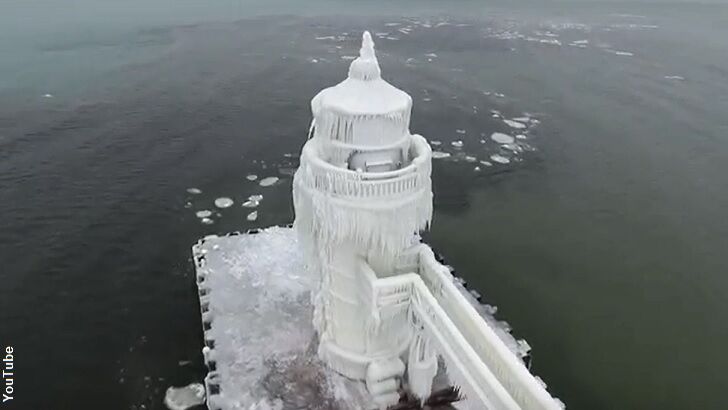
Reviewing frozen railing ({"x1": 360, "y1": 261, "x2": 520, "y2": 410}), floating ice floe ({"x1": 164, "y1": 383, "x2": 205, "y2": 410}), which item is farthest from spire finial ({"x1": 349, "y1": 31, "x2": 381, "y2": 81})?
floating ice floe ({"x1": 164, "y1": 383, "x2": 205, "y2": 410})

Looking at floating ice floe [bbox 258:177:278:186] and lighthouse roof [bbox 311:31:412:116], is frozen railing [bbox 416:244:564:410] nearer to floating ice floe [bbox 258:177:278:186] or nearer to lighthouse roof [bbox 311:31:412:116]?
lighthouse roof [bbox 311:31:412:116]

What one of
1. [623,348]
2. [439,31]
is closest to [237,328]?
[623,348]

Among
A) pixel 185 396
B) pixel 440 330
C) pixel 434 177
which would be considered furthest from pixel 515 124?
pixel 185 396

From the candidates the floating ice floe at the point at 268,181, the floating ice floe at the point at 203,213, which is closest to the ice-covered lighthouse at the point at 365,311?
the floating ice floe at the point at 203,213

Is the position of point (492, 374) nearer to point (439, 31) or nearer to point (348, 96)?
point (348, 96)

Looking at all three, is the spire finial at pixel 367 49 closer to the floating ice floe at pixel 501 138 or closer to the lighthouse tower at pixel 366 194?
the lighthouse tower at pixel 366 194

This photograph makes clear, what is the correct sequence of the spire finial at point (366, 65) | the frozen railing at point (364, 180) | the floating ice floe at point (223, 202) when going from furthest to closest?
the floating ice floe at point (223, 202) → the spire finial at point (366, 65) → the frozen railing at point (364, 180)
